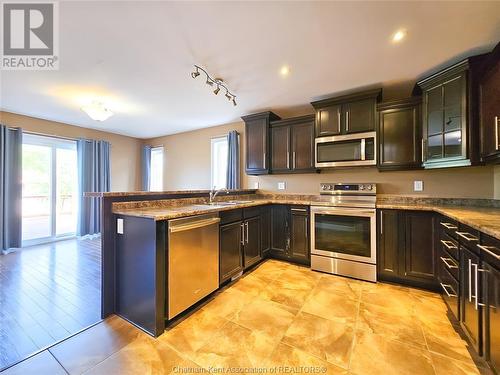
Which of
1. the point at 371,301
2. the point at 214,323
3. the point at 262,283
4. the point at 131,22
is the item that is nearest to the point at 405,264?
the point at 371,301

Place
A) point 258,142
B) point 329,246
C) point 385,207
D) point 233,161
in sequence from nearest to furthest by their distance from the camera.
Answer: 1. point 385,207
2. point 329,246
3. point 258,142
4. point 233,161

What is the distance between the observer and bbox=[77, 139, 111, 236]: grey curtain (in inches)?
184

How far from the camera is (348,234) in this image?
9.03 feet

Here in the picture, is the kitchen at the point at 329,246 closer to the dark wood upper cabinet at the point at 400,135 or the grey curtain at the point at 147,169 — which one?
the dark wood upper cabinet at the point at 400,135

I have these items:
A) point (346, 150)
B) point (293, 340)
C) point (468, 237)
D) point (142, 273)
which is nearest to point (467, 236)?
point (468, 237)

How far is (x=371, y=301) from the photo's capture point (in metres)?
2.16

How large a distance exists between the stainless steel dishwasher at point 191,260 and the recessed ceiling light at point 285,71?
1.82 meters

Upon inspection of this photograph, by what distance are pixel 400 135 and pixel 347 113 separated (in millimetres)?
719

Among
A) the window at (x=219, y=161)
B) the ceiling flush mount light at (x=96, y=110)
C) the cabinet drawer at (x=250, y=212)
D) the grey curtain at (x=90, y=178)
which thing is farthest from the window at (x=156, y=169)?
the cabinet drawer at (x=250, y=212)

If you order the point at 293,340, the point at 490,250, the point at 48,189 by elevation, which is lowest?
the point at 293,340

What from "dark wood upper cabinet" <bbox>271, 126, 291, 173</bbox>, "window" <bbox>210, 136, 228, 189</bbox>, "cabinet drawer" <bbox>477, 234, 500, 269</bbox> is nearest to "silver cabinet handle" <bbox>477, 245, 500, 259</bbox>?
"cabinet drawer" <bbox>477, 234, 500, 269</bbox>

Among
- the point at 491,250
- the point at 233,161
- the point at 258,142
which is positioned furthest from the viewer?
the point at 233,161

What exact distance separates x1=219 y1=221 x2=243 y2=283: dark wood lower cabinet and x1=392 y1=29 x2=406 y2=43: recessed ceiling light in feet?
7.89

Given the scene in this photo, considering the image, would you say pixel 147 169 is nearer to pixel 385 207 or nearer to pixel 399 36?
pixel 385 207
